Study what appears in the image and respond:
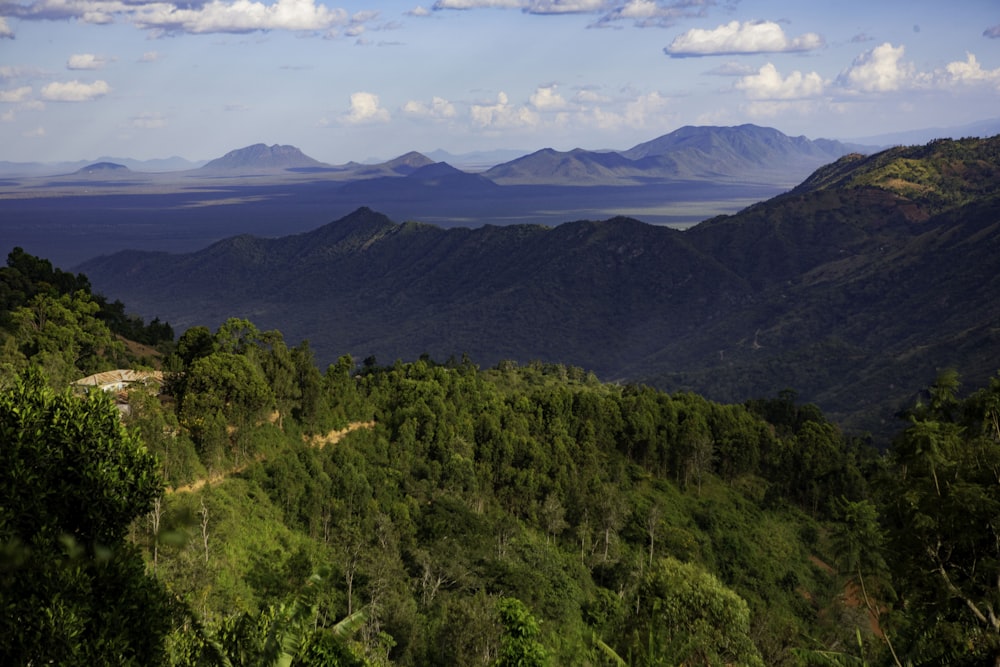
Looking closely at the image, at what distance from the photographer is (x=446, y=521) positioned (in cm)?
3800

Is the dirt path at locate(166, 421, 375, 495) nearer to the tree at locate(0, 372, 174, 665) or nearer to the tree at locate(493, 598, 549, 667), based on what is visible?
the tree at locate(493, 598, 549, 667)

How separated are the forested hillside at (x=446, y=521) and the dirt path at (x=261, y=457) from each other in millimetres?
201

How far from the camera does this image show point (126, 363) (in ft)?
182

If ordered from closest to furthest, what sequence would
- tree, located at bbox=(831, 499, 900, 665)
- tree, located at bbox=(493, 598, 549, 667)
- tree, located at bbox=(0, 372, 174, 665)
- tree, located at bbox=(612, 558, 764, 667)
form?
1. tree, located at bbox=(0, 372, 174, 665)
2. tree, located at bbox=(493, 598, 549, 667)
3. tree, located at bbox=(612, 558, 764, 667)
4. tree, located at bbox=(831, 499, 900, 665)

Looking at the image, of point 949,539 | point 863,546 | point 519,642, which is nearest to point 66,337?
point 519,642

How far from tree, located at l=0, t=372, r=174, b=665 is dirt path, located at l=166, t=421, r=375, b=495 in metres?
18.2

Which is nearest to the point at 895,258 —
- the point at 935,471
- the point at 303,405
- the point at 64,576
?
the point at 303,405

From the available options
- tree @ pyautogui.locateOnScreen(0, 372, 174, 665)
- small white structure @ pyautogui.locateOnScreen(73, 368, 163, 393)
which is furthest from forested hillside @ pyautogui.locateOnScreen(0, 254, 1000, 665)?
small white structure @ pyautogui.locateOnScreen(73, 368, 163, 393)

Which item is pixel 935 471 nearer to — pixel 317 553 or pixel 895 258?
pixel 317 553

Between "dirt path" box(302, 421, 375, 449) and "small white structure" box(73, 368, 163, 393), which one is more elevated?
"small white structure" box(73, 368, 163, 393)

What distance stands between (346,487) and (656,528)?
19580mm

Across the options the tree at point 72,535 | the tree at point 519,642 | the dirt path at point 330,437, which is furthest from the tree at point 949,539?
the dirt path at point 330,437

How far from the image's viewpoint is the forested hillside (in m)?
13.2

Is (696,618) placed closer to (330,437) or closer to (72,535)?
(72,535)
